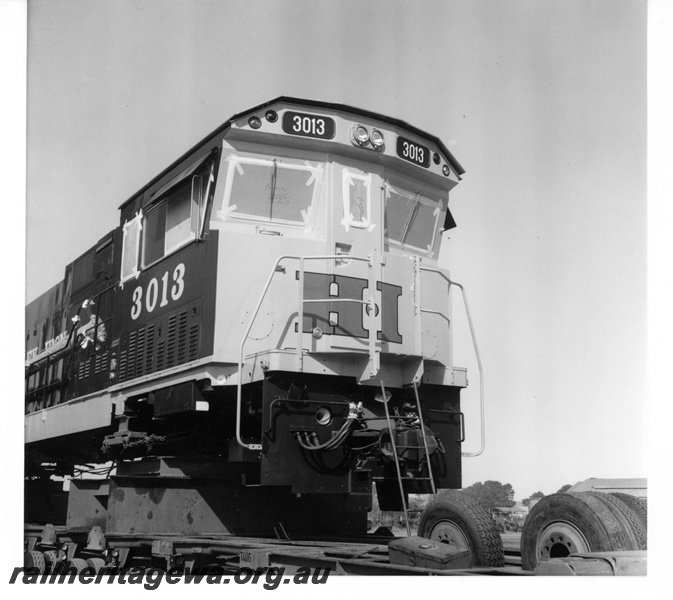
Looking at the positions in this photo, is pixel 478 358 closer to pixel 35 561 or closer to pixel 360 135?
pixel 360 135

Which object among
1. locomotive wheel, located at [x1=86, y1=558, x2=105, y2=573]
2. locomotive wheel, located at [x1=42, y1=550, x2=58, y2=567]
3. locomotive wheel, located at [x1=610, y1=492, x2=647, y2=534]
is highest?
locomotive wheel, located at [x1=610, y1=492, x2=647, y2=534]

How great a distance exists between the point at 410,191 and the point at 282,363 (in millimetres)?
2500

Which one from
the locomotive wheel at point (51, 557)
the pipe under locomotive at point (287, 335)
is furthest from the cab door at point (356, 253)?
the locomotive wheel at point (51, 557)

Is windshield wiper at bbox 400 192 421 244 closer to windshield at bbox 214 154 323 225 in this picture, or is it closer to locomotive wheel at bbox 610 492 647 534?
windshield at bbox 214 154 323 225

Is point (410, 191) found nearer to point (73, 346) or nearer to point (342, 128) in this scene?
point (342, 128)

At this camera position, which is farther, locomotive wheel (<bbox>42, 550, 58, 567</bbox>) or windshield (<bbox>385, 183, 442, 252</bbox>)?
locomotive wheel (<bbox>42, 550, 58, 567</bbox>)

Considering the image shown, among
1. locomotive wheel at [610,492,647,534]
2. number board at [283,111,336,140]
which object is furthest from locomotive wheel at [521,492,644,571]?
number board at [283,111,336,140]

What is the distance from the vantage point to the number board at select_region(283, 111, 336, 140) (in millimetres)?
7426

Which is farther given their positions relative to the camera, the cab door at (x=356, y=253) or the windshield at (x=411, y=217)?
the windshield at (x=411, y=217)

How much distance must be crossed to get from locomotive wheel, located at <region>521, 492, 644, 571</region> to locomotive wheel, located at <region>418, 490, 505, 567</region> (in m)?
0.31

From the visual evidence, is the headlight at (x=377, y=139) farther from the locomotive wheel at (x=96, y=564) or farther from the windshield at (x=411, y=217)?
the locomotive wheel at (x=96, y=564)

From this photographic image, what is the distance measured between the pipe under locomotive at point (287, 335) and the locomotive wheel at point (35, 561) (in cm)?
46

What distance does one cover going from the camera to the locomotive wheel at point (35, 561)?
323 inches

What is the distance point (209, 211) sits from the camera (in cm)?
751
